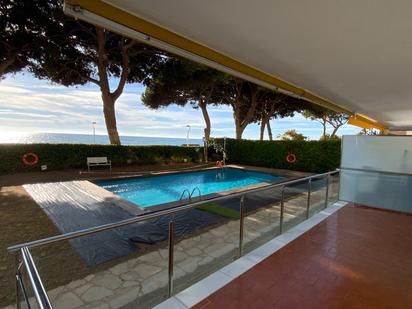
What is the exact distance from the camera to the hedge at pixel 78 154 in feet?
30.1

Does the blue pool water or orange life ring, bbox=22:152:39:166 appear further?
orange life ring, bbox=22:152:39:166

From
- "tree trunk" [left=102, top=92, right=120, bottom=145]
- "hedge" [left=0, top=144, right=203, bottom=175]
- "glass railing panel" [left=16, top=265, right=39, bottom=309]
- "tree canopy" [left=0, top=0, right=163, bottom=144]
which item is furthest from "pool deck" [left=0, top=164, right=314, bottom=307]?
"tree canopy" [left=0, top=0, right=163, bottom=144]

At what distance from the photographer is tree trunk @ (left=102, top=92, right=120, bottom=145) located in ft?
39.5

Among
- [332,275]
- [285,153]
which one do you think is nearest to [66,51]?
[285,153]

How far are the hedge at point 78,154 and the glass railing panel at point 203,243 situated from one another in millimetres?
8756

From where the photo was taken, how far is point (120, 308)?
2178 mm

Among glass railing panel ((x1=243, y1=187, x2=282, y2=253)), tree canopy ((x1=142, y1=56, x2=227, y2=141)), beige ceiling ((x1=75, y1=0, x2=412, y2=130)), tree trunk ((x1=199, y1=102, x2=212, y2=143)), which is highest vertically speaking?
tree canopy ((x1=142, y1=56, x2=227, y2=141))

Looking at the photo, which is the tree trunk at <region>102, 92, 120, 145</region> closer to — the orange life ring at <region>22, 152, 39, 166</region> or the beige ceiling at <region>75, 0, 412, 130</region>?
the orange life ring at <region>22, 152, 39, 166</region>

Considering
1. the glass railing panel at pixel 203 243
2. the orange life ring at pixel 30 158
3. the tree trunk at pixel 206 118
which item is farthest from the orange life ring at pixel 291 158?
the orange life ring at pixel 30 158

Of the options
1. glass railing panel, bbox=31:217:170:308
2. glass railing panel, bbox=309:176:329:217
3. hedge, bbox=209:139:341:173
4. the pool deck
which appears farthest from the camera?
hedge, bbox=209:139:341:173

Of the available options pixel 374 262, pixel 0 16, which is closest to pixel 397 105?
pixel 374 262

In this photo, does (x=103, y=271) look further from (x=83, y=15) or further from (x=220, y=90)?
(x=220, y=90)

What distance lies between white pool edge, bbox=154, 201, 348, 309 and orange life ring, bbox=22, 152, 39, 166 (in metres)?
10.0

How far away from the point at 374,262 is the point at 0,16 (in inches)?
523
